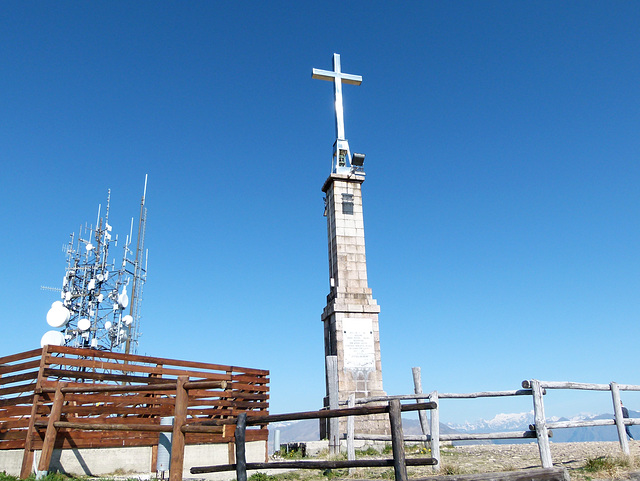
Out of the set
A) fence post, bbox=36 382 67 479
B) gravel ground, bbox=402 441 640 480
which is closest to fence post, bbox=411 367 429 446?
gravel ground, bbox=402 441 640 480

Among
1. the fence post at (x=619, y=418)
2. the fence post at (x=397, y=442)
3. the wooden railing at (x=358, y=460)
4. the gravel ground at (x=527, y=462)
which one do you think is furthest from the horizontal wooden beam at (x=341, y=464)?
the fence post at (x=619, y=418)

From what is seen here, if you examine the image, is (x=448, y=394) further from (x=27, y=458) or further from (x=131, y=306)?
(x=131, y=306)

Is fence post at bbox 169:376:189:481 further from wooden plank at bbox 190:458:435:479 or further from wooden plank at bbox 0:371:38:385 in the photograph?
wooden plank at bbox 0:371:38:385

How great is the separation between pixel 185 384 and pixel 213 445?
4.62m

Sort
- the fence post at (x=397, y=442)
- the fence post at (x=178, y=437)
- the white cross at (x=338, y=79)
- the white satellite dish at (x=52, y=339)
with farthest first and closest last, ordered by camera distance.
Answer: the white cross at (x=338, y=79)
the white satellite dish at (x=52, y=339)
the fence post at (x=178, y=437)
the fence post at (x=397, y=442)

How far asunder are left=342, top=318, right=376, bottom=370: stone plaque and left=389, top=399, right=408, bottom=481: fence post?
36.3ft

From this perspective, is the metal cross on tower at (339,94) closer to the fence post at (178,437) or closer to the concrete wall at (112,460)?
the concrete wall at (112,460)

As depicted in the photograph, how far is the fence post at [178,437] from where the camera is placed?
7.05 metres

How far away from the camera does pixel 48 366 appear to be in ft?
31.0

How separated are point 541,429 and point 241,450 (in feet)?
17.2

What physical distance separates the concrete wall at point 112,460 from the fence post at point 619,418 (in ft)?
23.8

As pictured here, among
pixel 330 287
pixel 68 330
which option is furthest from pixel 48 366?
pixel 68 330

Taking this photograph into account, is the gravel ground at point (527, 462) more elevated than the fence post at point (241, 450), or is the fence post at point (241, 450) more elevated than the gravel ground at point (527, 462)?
the fence post at point (241, 450)

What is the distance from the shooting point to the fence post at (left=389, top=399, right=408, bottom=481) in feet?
19.5
